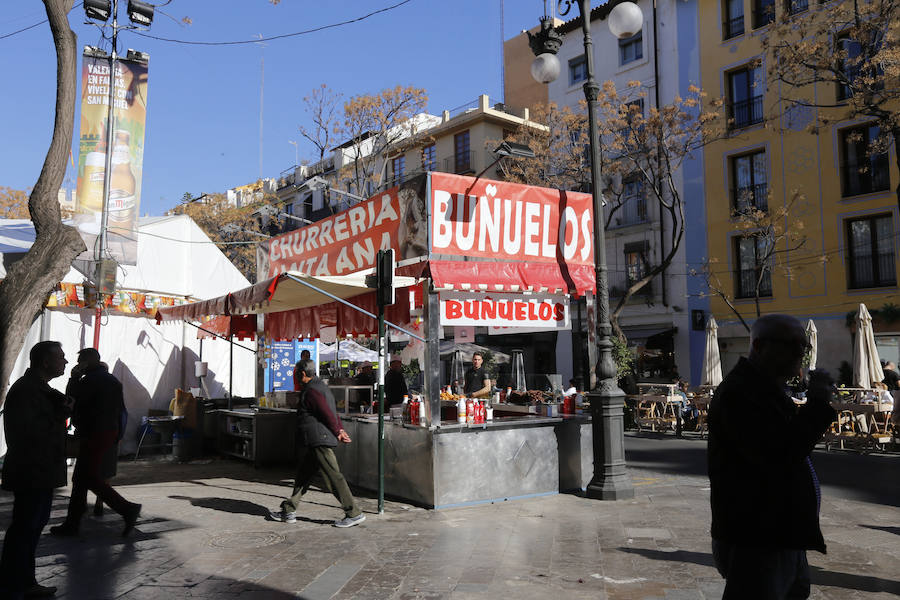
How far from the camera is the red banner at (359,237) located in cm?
935

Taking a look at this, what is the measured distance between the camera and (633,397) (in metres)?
19.1

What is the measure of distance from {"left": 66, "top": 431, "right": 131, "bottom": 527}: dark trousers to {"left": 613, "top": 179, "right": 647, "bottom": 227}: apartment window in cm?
2553

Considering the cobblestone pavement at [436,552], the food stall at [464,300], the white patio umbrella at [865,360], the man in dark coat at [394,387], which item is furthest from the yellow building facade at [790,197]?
the cobblestone pavement at [436,552]

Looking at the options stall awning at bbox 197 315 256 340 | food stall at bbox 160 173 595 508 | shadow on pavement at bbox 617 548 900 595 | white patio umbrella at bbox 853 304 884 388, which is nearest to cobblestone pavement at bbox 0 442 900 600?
shadow on pavement at bbox 617 548 900 595

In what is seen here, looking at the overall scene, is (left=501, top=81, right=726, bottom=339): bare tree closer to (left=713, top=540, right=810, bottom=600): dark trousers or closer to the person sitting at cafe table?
the person sitting at cafe table

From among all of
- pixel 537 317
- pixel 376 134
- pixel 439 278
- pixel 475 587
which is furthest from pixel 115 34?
pixel 376 134

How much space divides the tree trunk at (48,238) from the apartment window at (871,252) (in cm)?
2416

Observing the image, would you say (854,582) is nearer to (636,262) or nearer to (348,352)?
(348,352)

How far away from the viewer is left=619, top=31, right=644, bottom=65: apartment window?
30578 millimetres

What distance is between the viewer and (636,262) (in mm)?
30016

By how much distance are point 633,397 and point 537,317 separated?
1016cm

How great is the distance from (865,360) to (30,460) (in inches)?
638

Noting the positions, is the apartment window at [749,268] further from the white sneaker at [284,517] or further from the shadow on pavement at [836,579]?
the white sneaker at [284,517]

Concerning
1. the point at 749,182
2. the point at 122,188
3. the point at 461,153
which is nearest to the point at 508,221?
the point at 122,188
